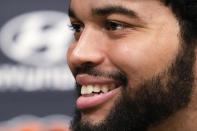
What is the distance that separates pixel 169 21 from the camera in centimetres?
152

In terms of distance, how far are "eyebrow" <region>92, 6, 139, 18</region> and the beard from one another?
140mm

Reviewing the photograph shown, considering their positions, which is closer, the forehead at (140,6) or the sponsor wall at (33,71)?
the forehead at (140,6)

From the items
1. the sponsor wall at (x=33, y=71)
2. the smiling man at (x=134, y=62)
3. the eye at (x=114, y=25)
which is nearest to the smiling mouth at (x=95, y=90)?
the smiling man at (x=134, y=62)

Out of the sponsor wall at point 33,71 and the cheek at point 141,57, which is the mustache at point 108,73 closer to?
the cheek at point 141,57

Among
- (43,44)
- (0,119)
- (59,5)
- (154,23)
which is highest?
(154,23)

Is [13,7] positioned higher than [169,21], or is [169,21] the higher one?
[169,21]

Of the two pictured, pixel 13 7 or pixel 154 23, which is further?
pixel 13 7

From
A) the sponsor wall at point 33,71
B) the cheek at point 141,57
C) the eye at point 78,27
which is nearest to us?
the cheek at point 141,57

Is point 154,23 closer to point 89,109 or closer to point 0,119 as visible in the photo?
point 89,109

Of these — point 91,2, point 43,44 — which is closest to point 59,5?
point 43,44

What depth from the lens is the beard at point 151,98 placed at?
4.91ft

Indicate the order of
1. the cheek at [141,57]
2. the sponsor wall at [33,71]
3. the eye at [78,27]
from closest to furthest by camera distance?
the cheek at [141,57], the eye at [78,27], the sponsor wall at [33,71]

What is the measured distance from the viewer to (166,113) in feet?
5.03

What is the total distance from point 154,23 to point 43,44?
111 cm
